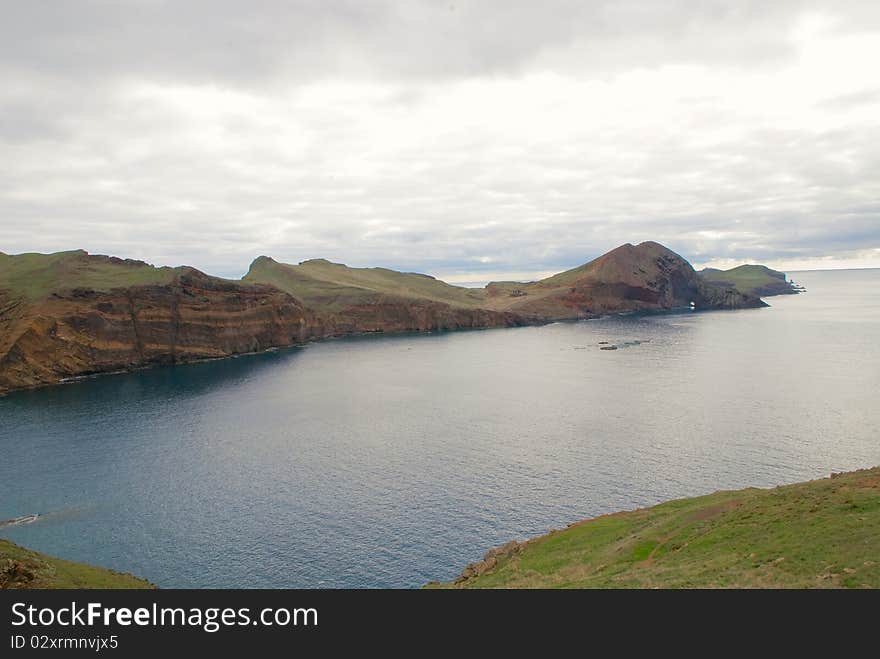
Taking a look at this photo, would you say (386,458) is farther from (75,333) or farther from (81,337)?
(81,337)

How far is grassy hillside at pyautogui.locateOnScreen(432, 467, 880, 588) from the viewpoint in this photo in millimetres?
28953

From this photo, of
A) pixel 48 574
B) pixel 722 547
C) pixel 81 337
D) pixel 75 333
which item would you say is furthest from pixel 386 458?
pixel 81 337

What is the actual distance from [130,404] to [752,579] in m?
140

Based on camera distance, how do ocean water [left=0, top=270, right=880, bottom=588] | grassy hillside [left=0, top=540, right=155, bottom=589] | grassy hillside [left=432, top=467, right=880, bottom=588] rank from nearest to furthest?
grassy hillside [left=432, top=467, right=880, bottom=588] → grassy hillside [left=0, top=540, right=155, bottom=589] → ocean water [left=0, top=270, right=880, bottom=588]

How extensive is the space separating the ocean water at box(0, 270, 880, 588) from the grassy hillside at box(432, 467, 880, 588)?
33.3 feet

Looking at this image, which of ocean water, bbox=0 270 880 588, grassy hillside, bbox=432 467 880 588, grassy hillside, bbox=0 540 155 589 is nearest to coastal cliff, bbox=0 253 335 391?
ocean water, bbox=0 270 880 588

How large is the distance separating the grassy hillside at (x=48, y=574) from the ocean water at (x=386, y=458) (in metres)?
5.93

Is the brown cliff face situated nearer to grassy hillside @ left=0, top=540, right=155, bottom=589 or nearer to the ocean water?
the ocean water

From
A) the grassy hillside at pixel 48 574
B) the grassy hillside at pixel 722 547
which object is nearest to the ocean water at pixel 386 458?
the grassy hillside at pixel 48 574

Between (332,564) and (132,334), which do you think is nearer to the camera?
(332,564)

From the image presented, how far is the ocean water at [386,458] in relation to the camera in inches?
2362

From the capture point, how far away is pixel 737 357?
169750mm
